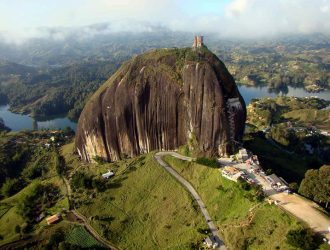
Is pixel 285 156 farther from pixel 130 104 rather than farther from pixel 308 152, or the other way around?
pixel 130 104

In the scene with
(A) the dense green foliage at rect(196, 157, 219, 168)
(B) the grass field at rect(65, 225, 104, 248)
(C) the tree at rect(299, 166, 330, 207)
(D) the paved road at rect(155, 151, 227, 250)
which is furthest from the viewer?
(A) the dense green foliage at rect(196, 157, 219, 168)

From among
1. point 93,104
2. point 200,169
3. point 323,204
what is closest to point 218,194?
point 200,169

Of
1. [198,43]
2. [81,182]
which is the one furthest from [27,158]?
[198,43]

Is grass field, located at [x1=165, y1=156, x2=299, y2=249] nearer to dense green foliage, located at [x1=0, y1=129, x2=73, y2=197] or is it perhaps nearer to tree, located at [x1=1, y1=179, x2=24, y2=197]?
dense green foliage, located at [x1=0, y1=129, x2=73, y2=197]

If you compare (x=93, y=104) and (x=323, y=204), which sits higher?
(x=93, y=104)

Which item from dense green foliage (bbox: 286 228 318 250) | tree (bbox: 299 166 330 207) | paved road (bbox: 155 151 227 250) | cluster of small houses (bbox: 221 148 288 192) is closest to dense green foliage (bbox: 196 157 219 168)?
cluster of small houses (bbox: 221 148 288 192)

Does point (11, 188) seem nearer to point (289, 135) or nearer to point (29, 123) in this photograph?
point (289, 135)
